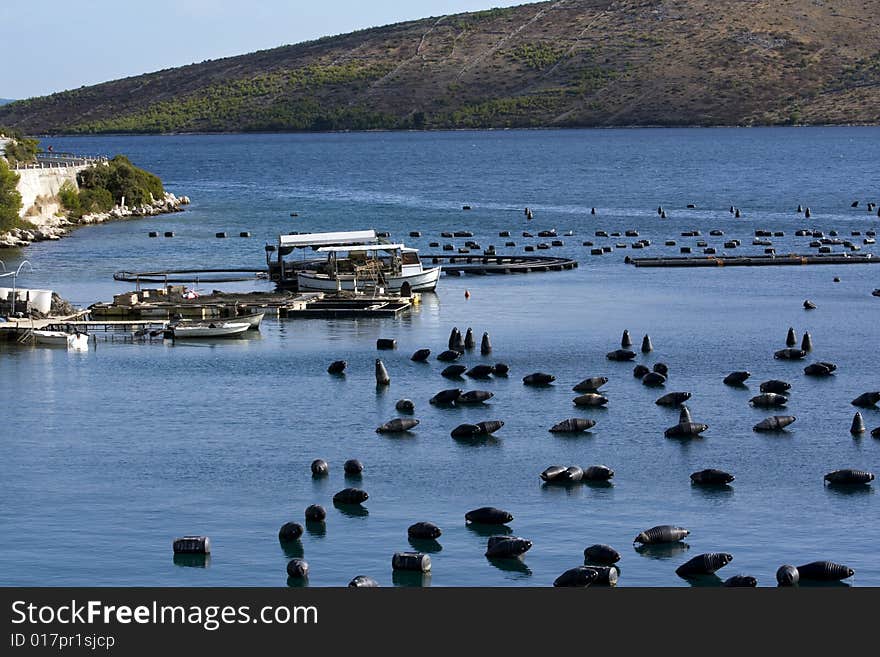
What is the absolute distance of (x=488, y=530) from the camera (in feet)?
147

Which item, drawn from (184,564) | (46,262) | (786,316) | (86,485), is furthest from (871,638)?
(46,262)

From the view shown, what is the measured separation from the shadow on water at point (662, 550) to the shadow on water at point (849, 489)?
7822 mm

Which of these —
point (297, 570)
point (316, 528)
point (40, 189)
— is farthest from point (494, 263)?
point (297, 570)

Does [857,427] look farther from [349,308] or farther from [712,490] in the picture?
[349,308]

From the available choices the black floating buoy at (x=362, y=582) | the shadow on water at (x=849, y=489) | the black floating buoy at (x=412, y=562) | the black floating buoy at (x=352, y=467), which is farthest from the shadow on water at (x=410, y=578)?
the shadow on water at (x=849, y=489)

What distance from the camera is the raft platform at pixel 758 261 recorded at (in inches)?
4277

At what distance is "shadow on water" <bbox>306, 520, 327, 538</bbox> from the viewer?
45.1 m

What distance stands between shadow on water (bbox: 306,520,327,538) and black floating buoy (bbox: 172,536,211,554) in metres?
3.31

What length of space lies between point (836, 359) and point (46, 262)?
188 feet

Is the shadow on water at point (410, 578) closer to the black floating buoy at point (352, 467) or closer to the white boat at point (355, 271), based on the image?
the black floating buoy at point (352, 467)

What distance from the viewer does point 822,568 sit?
4009 centimetres

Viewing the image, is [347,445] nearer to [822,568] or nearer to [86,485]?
[86,485]

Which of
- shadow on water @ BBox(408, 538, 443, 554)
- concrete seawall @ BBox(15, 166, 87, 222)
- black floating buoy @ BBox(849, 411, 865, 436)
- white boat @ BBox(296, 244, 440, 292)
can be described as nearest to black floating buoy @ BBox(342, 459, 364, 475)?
shadow on water @ BBox(408, 538, 443, 554)

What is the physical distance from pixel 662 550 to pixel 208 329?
126 ft
